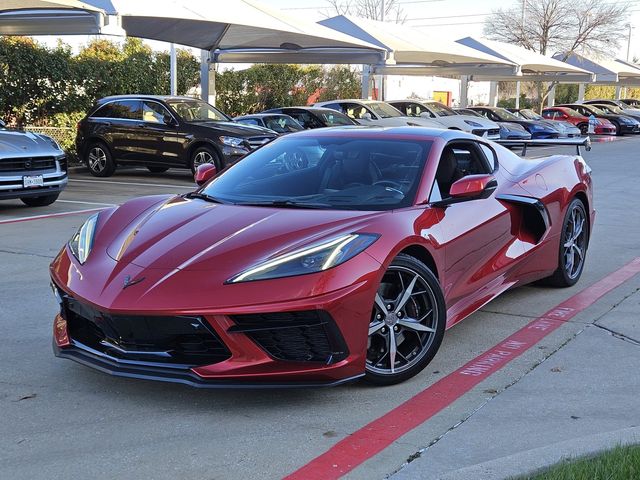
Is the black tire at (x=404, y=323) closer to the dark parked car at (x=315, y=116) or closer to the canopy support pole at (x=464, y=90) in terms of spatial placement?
the dark parked car at (x=315, y=116)

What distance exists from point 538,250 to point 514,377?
5.63 feet

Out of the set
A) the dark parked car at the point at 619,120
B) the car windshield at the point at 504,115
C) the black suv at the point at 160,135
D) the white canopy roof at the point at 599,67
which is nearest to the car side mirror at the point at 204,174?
the black suv at the point at 160,135

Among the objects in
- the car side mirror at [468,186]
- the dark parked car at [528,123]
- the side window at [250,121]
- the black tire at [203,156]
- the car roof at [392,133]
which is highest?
the car roof at [392,133]

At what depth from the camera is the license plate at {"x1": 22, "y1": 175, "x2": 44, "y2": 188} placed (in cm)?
1044

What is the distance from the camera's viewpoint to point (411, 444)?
141 inches

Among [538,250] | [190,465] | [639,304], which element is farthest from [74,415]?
[639,304]

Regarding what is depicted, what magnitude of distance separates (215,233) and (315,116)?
1577cm

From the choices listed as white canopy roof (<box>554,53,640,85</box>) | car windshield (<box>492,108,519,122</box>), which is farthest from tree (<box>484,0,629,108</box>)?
car windshield (<box>492,108,519,122</box>)

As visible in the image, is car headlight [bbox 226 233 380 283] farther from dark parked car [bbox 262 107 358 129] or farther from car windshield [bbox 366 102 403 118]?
car windshield [bbox 366 102 403 118]

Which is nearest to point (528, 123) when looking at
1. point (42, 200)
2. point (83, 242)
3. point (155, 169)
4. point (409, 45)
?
point (409, 45)

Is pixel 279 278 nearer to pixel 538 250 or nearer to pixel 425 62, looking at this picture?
pixel 538 250

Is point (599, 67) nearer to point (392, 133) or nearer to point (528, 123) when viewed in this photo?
point (528, 123)

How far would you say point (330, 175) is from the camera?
5.08 m

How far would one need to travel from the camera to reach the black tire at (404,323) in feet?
13.8
